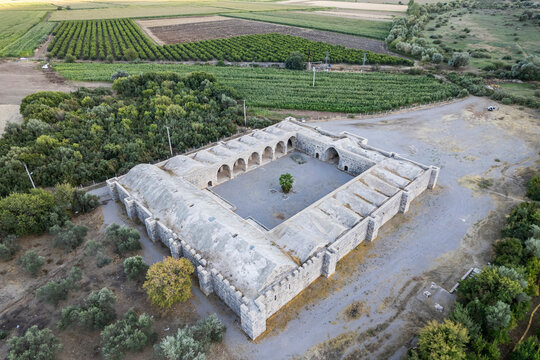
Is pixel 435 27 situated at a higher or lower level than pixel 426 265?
higher

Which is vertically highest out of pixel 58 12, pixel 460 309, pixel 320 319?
pixel 58 12

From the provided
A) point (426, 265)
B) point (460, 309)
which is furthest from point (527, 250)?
point (460, 309)

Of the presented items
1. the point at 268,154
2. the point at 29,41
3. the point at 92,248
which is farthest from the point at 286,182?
the point at 29,41

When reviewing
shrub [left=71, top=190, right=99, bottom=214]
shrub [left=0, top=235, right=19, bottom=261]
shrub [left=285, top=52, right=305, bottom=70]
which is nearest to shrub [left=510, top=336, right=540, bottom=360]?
shrub [left=71, top=190, right=99, bottom=214]

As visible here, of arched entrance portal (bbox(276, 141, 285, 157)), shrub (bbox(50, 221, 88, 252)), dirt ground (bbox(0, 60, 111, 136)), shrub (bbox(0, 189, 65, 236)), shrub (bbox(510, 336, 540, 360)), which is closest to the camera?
shrub (bbox(510, 336, 540, 360))

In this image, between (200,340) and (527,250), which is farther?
(527,250)

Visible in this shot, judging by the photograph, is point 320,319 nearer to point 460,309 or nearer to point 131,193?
point 460,309

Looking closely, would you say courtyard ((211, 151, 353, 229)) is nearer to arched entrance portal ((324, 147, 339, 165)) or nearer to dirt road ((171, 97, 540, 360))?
arched entrance portal ((324, 147, 339, 165))
